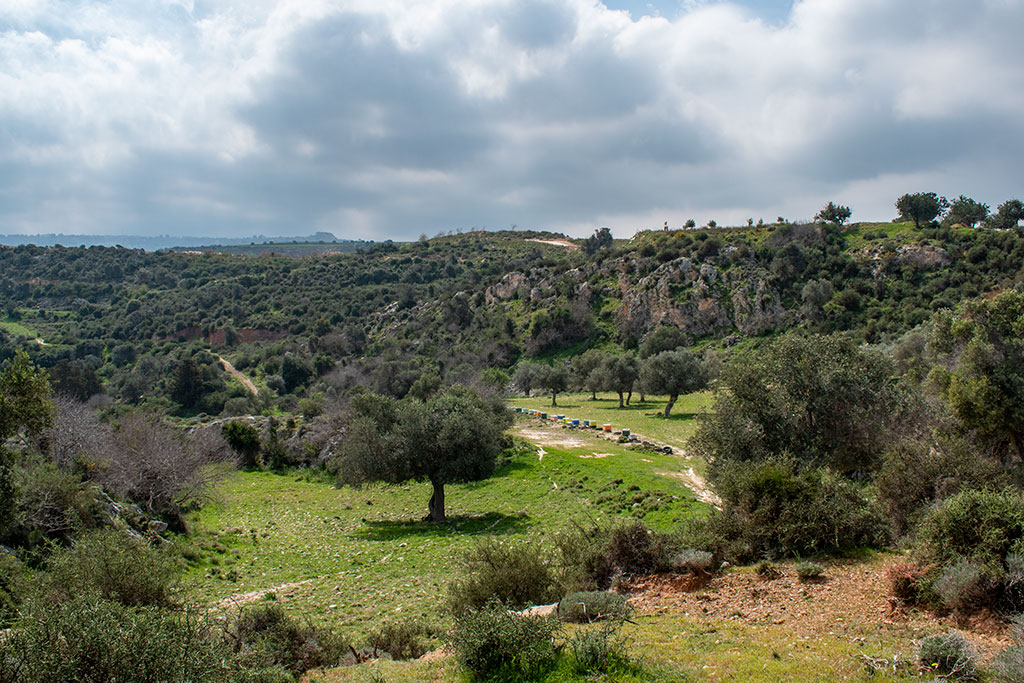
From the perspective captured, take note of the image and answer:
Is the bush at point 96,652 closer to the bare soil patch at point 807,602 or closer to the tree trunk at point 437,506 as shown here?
the bare soil patch at point 807,602

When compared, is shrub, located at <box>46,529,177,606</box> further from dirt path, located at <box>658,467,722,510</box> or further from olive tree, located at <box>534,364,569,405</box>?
olive tree, located at <box>534,364,569,405</box>

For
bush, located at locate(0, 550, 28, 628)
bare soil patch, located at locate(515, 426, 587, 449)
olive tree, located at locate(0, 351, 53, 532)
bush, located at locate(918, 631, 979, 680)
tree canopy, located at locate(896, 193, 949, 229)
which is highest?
tree canopy, located at locate(896, 193, 949, 229)

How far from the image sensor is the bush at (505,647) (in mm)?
7133

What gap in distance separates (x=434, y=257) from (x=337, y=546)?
4518 inches

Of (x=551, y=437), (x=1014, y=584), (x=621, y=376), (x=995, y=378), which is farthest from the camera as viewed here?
(x=621, y=376)

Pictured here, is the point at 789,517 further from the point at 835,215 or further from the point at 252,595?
the point at 835,215

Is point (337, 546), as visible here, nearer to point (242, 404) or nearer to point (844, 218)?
point (242, 404)

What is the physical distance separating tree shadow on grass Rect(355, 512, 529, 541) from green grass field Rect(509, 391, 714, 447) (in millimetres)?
11676

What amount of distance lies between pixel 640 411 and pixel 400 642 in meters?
36.4

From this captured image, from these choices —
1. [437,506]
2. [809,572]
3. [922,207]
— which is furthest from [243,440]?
[922,207]

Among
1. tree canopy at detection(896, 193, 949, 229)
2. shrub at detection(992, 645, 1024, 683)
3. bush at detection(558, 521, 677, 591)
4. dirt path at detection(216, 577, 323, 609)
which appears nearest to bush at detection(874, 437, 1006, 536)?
bush at detection(558, 521, 677, 591)

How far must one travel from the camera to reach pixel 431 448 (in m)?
21.8

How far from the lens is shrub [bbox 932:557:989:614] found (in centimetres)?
805

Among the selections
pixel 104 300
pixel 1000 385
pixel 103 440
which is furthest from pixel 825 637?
pixel 104 300
